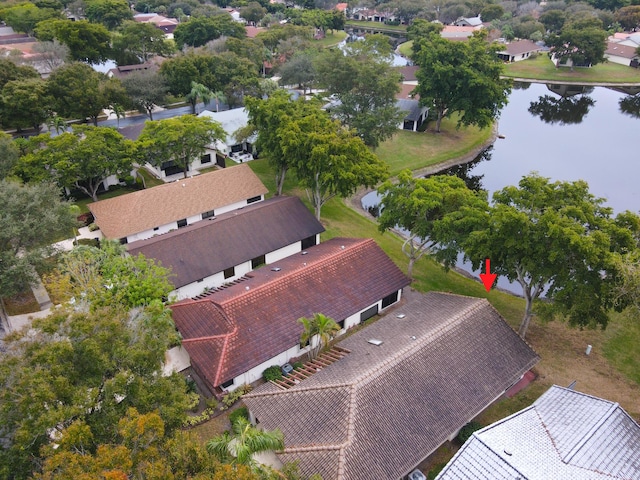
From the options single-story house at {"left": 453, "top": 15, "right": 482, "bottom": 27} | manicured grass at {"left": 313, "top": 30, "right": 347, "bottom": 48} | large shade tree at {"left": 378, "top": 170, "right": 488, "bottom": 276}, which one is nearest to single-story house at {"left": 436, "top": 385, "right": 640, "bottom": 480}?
large shade tree at {"left": 378, "top": 170, "right": 488, "bottom": 276}

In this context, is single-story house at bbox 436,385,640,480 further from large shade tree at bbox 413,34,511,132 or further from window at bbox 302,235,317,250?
large shade tree at bbox 413,34,511,132

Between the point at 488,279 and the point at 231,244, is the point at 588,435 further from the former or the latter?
the point at 231,244

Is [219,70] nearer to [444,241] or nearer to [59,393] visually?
[444,241]

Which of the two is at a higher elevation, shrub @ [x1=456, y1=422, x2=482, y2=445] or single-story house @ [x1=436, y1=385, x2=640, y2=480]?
single-story house @ [x1=436, y1=385, x2=640, y2=480]

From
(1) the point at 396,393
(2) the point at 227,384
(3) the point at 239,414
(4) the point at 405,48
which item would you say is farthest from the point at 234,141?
(4) the point at 405,48

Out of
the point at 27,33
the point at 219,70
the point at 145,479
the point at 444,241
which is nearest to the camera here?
the point at 145,479

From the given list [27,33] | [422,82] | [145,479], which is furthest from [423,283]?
[27,33]

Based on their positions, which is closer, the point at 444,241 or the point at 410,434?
the point at 410,434
